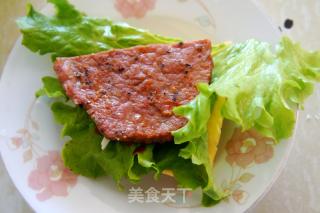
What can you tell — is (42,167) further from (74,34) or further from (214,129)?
(214,129)

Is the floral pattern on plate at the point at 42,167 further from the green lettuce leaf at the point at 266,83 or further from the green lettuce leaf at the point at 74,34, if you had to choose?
the green lettuce leaf at the point at 266,83

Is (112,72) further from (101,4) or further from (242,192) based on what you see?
(242,192)

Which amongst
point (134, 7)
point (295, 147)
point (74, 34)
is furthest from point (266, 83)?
point (74, 34)

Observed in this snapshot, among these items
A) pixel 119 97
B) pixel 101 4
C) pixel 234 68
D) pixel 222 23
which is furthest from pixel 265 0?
pixel 119 97

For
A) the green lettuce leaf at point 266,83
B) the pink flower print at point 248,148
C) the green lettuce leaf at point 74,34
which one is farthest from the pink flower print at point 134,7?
the pink flower print at point 248,148

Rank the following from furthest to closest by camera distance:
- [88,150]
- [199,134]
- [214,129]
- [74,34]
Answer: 1. [74,34]
2. [88,150]
3. [214,129]
4. [199,134]
